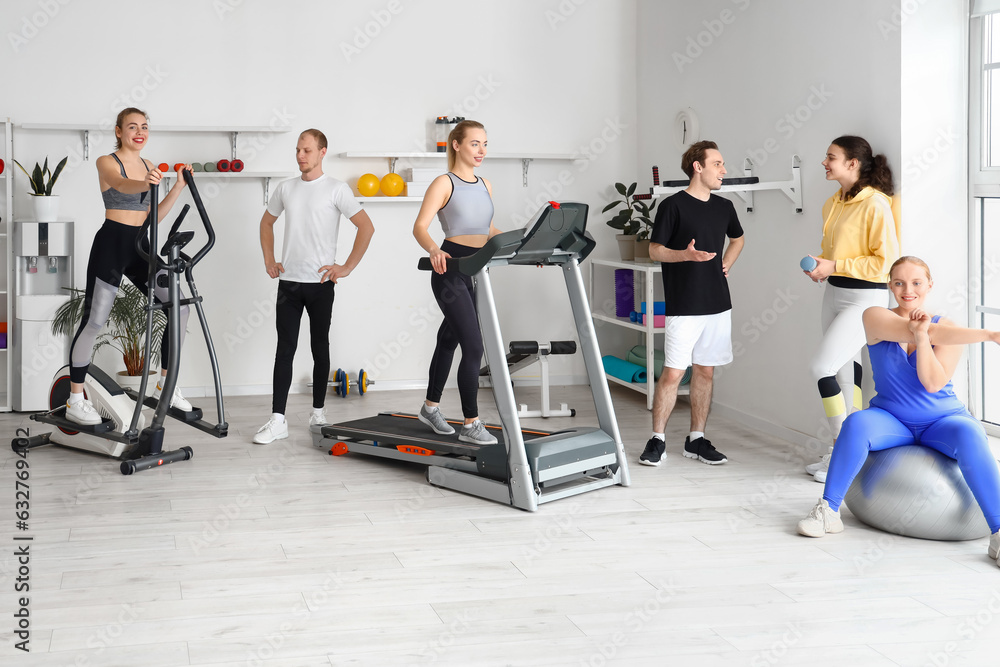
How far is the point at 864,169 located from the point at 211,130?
3.97 meters

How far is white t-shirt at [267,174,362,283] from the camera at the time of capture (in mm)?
4578

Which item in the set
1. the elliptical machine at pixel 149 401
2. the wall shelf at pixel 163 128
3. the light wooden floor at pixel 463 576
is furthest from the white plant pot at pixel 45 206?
the light wooden floor at pixel 463 576

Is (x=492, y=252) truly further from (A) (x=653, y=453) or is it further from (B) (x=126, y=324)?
(B) (x=126, y=324)

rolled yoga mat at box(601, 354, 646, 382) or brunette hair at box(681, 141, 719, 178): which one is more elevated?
brunette hair at box(681, 141, 719, 178)

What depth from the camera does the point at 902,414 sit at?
3.11 metres

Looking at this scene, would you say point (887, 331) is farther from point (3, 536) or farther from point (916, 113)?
point (3, 536)

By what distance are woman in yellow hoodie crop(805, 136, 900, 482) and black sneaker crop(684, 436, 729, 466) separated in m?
0.61

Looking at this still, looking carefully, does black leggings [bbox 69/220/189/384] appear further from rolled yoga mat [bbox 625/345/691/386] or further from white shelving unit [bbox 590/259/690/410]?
rolled yoga mat [bbox 625/345/691/386]

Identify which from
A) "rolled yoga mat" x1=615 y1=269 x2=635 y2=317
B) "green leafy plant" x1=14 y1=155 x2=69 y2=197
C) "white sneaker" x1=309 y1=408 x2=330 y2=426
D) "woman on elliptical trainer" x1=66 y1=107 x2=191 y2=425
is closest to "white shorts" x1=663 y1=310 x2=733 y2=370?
"rolled yoga mat" x1=615 y1=269 x2=635 y2=317

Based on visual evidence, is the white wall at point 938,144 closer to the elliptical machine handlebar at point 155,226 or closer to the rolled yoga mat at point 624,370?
the rolled yoga mat at point 624,370

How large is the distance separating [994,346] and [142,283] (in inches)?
152

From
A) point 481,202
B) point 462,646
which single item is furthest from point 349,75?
point 462,646

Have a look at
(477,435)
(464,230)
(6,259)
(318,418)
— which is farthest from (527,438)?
(6,259)

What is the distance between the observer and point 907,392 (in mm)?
3096
